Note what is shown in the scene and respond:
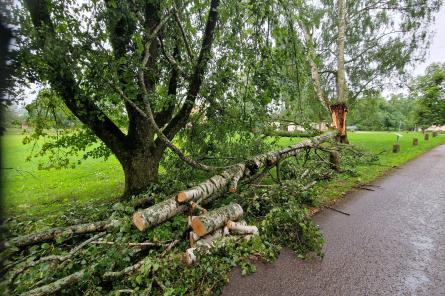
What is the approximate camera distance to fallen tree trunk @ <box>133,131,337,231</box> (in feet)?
11.9

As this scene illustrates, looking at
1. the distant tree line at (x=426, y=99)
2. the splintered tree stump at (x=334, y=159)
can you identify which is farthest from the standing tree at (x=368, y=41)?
the splintered tree stump at (x=334, y=159)

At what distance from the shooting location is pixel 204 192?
4297 millimetres

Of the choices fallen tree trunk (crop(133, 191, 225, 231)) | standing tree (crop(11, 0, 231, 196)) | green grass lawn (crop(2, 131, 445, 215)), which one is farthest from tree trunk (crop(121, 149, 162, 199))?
fallen tree trunk (crop(133, 191, 225, 231))

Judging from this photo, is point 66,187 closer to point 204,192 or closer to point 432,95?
point 204,192

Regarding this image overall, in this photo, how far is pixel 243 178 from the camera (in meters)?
5.59

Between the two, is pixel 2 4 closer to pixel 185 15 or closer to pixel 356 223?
pixel 356 223

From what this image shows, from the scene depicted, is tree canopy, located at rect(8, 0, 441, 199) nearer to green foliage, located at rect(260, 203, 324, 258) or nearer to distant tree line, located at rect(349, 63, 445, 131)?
green foliage, located at rect(260, 203, 324, 258)

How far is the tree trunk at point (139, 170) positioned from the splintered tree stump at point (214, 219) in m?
2.74

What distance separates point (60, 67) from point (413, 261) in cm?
582

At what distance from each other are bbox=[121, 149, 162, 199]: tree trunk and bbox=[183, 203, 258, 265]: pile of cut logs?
8.83 feet

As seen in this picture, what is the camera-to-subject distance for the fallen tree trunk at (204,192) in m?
3.63

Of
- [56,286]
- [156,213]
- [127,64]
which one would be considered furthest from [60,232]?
[127,64]

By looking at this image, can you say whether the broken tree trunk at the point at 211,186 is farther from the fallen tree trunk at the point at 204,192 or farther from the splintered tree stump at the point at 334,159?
the splintered tree stump at the point at 334,159

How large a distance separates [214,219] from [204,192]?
1.96ft
